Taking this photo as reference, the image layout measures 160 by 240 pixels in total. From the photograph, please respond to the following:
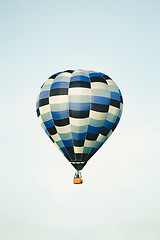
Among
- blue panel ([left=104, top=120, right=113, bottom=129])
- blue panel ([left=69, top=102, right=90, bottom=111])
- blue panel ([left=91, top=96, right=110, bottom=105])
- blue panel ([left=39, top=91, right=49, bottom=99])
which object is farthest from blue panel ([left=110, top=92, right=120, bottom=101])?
blue panel ([left=39, top=91, right=49, bottom=99])

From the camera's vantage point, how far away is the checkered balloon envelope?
2294cm

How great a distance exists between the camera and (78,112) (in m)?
22.8

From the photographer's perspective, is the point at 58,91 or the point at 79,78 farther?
the point at 79,78

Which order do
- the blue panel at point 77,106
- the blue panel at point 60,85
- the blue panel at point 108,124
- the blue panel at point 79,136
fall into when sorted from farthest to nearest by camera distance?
the blue panel at point 108,124, the blue panel at point 60,85, the blue panel at point 79,136, the blue panel at point 77,106

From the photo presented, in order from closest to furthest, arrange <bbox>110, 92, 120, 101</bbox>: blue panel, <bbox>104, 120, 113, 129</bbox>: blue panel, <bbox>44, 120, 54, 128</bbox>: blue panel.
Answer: <bbox>44, 120, 54, 128</bbox>: blue panel, <bbox>104, 120, 113, 129</bbox>: blue panel, <bbox>110, 92, 120, 101</bbox>: blue panel

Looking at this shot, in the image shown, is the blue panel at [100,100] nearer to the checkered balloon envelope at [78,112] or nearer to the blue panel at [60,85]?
the checkered balloon envelope at [78,112]

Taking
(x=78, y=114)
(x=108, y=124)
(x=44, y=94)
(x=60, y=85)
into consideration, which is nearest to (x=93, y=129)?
(x=108, y=124)

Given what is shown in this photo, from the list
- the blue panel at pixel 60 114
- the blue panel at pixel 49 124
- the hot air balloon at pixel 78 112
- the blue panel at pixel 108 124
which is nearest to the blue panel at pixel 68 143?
the hot air balloon at pixel 78 112

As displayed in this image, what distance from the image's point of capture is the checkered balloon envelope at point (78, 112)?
75.3 ft

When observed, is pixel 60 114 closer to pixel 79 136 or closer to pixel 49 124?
pixel 49 124

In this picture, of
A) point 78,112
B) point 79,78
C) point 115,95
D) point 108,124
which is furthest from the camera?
point 115,95

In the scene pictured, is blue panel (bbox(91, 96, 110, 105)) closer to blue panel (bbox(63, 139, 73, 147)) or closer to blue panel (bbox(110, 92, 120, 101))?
blue panel (bbox(110, 92, 120, 101))

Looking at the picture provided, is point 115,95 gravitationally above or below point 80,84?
below
